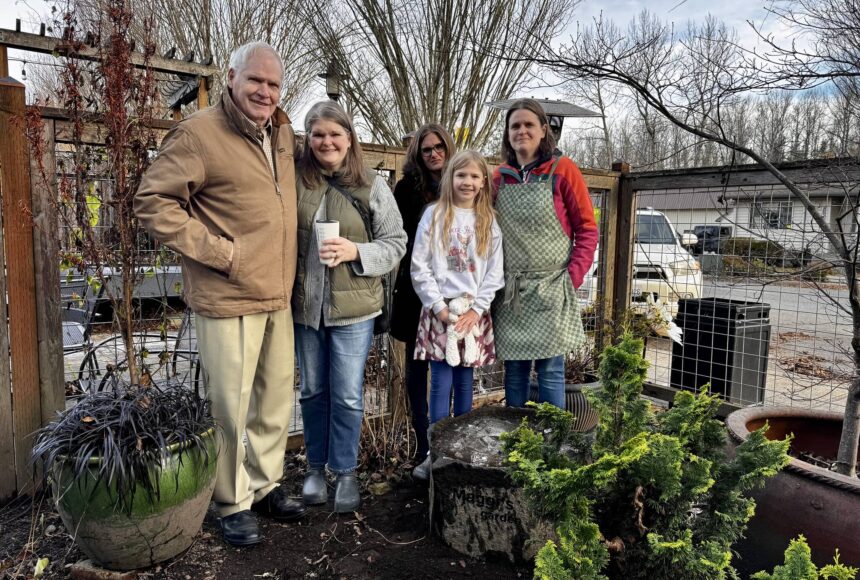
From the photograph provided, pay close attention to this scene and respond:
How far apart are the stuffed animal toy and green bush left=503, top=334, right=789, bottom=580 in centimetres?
105

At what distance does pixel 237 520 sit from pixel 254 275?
1112 mm

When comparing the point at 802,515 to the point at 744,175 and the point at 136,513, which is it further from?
the point at 744,175

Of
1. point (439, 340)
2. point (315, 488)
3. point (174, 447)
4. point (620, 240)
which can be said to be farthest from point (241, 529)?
point (620, 240)

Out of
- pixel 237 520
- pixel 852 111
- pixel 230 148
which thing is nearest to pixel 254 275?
pixel 230 148

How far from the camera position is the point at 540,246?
302 centimetres

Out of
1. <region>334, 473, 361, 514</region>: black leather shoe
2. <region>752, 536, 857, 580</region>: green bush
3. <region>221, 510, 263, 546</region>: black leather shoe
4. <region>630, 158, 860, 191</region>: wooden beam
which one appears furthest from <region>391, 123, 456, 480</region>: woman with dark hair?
<region>752, 536, 857, 580</region>: green bush

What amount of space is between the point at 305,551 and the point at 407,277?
4.70ft

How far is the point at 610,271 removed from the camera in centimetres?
486

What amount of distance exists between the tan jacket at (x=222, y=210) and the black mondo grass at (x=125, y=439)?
1.48 feet

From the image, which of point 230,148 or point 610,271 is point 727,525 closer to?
point 230,148

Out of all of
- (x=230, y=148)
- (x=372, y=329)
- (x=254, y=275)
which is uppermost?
(x=230, y=148)

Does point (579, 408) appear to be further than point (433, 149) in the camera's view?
Yes

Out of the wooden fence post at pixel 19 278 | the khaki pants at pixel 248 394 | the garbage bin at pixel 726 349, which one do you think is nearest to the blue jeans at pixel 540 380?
the khaki pants at pixel 248 394

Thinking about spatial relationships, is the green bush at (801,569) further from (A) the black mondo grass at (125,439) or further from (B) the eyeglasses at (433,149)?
(B) the eyeglasses at (433,149)
